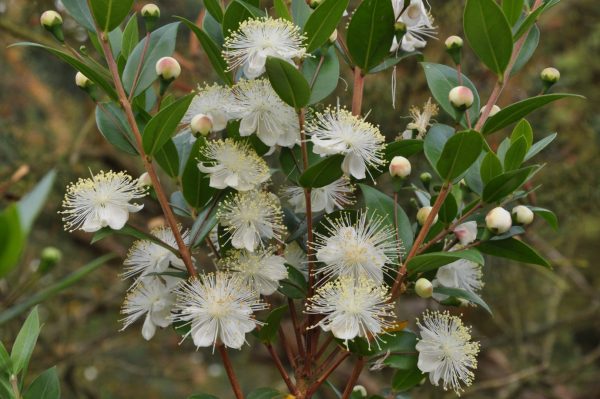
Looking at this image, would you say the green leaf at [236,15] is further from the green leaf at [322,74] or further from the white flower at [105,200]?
the white flower at [105,200]

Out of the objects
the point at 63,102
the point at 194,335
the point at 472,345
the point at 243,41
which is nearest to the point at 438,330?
the point at 472,345

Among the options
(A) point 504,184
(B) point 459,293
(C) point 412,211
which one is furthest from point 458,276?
(C) point 412,211

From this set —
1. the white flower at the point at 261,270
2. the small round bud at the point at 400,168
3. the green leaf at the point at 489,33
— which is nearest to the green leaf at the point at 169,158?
the white flower at the point at 261,270

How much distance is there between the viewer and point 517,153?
0.82m

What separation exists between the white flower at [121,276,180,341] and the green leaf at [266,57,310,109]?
0.83ft

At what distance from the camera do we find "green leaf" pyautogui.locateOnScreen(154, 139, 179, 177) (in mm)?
893

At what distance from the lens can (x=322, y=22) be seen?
2.69ft

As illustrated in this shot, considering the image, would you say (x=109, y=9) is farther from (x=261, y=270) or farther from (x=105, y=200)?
(x=261, y=270)

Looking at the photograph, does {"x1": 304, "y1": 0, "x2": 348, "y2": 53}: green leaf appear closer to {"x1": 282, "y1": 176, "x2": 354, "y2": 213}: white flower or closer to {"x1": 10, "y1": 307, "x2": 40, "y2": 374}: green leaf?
{"x1": 282, "y1": 176, "x2": 354, "y2": 213}: white flower

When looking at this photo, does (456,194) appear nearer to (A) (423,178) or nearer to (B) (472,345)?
(A) (423,178)

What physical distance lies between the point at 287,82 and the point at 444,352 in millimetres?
333

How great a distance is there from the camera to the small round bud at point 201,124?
83 cm

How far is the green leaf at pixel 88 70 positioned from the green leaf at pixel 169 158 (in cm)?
8

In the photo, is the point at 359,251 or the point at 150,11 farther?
the point at 150,11
